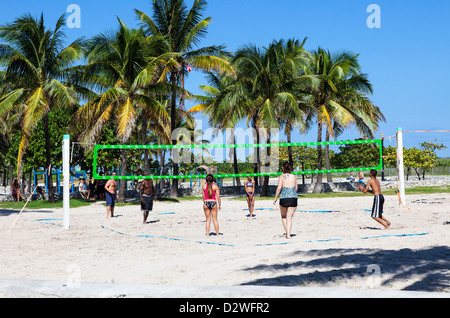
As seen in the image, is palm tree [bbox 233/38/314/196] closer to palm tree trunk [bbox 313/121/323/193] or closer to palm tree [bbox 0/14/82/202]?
palm tree trunk [bbox 313/121/323/193]

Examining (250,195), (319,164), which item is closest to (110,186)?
(250,195)

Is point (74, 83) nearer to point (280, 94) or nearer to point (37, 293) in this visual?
point (280, 94)

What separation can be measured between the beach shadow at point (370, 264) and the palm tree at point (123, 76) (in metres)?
16.3

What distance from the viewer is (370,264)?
6.32m

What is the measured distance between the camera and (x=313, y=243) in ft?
28.5

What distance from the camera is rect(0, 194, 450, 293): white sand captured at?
589 centimetres

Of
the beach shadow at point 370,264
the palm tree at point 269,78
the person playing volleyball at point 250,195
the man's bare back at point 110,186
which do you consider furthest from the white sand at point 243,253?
the palm tree at point 269,78

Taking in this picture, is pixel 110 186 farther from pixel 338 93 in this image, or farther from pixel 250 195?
pixel 338 93

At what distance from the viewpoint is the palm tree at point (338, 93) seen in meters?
28.5

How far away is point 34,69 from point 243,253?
60.3ft

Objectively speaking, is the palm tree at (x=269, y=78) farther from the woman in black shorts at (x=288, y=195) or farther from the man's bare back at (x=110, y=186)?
the woman in black shorts at (x=288, y=195)

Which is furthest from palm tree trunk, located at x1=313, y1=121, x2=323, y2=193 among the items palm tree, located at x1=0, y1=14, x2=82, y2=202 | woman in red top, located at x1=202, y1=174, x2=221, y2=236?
woman in red top, located at x1=202, y1=174, x2=221, y2=236

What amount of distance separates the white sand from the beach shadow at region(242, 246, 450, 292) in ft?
0.04
